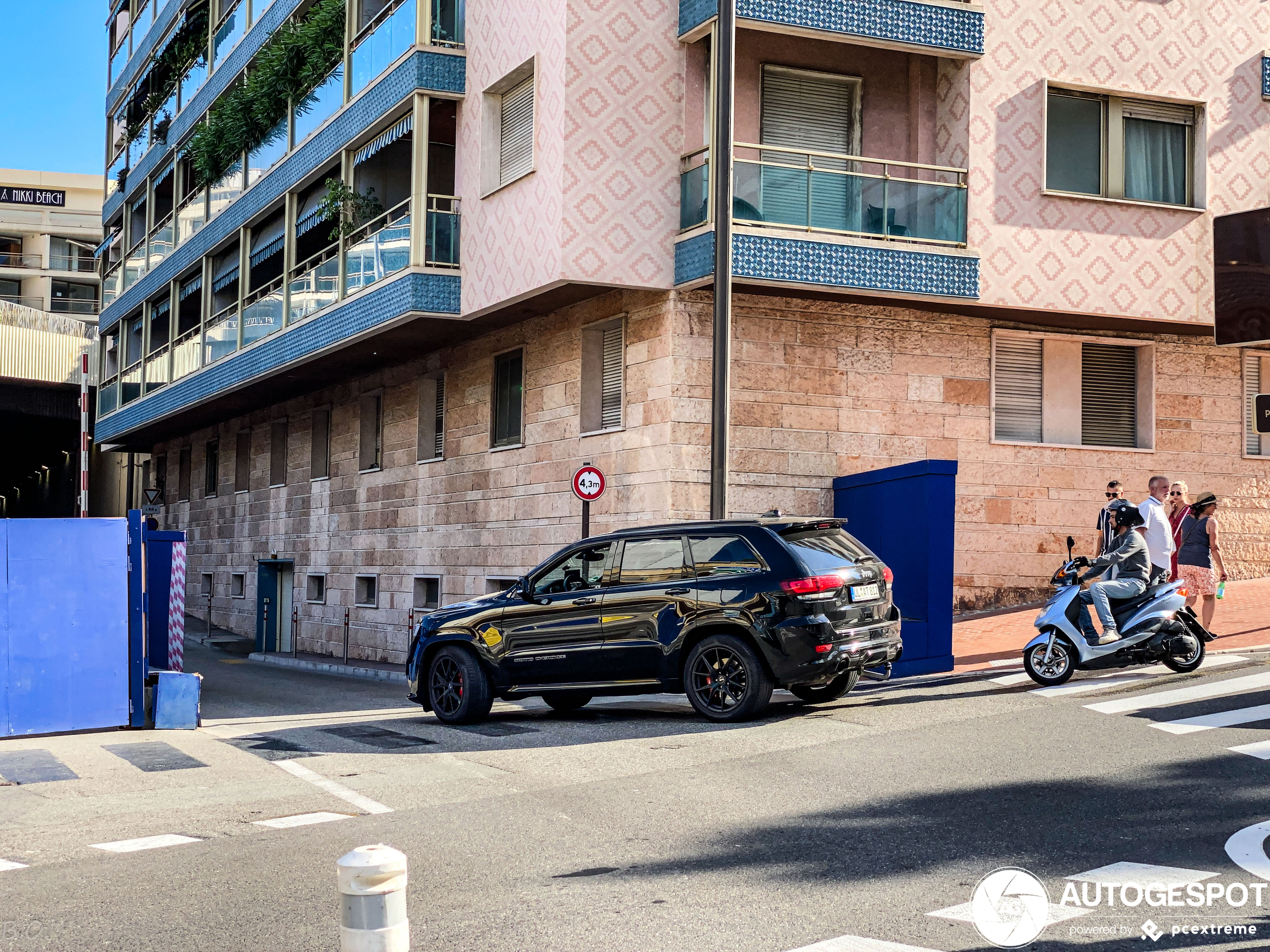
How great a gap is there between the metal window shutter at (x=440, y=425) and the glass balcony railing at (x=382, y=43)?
4.94m

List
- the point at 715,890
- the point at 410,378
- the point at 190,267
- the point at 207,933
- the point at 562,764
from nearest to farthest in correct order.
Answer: the point at 207,933
the point at 715,890
the point at 562,764
the point at 410,378
the point at 190,267

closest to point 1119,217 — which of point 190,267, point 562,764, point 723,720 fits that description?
point 723,720

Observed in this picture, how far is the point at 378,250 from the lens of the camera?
21.4 m

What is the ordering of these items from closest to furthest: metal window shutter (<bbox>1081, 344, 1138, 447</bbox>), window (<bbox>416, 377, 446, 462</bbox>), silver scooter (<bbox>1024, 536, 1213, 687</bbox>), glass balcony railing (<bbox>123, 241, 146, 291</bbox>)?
silver scooter (<bbox>1024, 536, 1213, 687</bbox>) < metal window shutter (<bbox>1081, 344, 1138, 447</bbox>) < window (<bbox>416, 377, 446, 462</bbox>) < glass balcony railing (<bbox>123, 241, 146, 291</bbox>)

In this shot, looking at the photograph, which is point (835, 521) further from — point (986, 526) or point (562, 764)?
point (986, 526)

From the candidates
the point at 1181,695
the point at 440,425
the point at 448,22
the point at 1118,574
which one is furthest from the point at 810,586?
the point at 440,425

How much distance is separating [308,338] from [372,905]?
21.1 meters

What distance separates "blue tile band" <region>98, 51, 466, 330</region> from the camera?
67.5 ft

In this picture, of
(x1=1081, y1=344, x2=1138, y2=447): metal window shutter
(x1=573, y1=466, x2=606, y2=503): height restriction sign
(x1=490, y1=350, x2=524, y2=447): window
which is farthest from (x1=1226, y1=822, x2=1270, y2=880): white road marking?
(x1=490, y1=350, x2=524, y2=447): window

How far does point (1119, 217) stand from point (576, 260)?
7.38 m

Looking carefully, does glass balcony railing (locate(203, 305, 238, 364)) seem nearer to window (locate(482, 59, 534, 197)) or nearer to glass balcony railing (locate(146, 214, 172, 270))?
glass balcony railing (locate(146, 214, 172, 270))

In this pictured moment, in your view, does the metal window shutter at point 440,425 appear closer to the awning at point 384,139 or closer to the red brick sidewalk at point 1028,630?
the awning at point 384,139

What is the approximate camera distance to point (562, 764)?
33.7 ft

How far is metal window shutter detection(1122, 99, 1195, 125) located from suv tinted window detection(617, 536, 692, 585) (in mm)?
10919
